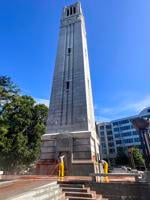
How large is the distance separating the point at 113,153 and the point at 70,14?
5100 cm

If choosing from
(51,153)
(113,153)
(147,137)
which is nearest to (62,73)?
(51,153)

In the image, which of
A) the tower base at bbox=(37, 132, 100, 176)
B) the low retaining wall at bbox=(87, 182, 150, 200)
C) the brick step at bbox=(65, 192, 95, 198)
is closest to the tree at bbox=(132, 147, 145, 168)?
the tower base at bbox=(37, 132, 100, 176)

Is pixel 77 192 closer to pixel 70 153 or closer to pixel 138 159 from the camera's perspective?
pixel 70 153

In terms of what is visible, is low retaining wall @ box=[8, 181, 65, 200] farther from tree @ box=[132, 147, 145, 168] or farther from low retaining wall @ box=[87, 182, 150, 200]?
tree @ box=[132, 147, 145, 168]

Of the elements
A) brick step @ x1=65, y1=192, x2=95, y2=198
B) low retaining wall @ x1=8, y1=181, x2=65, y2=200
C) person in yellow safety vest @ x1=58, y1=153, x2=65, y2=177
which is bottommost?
brick step @ x1=65, y1=192, x2=95, y2=198

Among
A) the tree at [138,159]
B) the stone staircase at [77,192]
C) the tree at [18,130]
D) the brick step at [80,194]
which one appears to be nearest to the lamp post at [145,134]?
the stone staircase at [77,192]

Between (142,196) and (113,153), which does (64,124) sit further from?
(113,153)

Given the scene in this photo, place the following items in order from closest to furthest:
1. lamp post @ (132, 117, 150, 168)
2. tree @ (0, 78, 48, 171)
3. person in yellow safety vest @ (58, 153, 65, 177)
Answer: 1. lamp post @ (132, 117, 150, 168)
2. person in yellow safety vest @ (58, 153, 65, 177)
3. tree @ (0, 78, 48, 171)

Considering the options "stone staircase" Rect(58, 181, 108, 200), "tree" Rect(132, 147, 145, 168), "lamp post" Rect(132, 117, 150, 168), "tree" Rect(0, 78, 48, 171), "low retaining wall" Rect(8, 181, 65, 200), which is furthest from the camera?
"tree" Rect(132, 147, 145, 168)

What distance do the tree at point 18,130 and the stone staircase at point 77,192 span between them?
1335cm

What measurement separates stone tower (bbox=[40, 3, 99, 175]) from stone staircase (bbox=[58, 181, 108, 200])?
381 cm

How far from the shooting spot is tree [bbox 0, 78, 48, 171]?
810 inches

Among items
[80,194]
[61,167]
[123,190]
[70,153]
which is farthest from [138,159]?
[80,194]

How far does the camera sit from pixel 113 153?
60781mm
